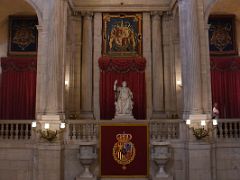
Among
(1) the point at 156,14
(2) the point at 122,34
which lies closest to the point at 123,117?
(2) the point at 122,34

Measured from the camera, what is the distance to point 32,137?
39.0 feet

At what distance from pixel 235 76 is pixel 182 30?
5.30m

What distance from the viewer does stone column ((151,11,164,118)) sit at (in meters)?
15.3

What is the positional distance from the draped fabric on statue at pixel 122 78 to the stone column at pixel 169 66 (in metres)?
1.11

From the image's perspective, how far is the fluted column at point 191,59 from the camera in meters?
11.6

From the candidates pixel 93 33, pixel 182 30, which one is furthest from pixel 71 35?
pixel 182 30

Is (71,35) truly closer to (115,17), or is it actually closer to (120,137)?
(115,17)

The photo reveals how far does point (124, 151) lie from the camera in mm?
11914

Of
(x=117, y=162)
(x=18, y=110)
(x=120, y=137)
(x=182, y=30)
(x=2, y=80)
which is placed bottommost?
(x=117, y=162)

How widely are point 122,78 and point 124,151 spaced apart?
4666 mm

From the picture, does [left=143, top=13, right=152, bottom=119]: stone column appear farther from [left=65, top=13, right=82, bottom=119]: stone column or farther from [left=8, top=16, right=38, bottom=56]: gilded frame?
[left=8, top=16, right=38, bottom=56]: gilded frame

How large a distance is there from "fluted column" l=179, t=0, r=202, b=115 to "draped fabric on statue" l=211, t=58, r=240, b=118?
14.5 feet

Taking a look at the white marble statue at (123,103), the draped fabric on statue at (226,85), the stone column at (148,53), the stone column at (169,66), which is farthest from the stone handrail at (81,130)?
the draped fabric on statue at (226,85)

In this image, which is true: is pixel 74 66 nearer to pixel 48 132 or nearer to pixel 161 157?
pixel 48 132
